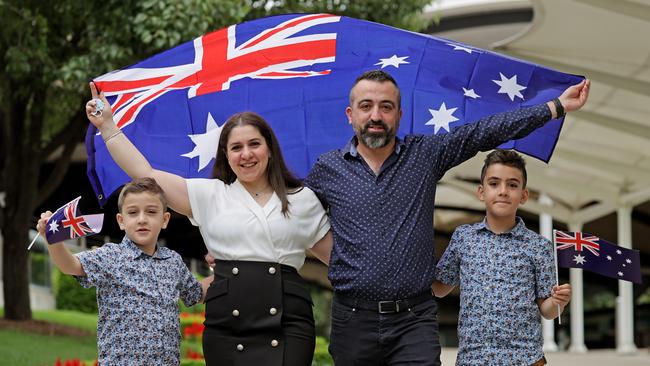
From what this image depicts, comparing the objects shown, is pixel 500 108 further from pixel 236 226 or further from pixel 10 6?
pixel 10 6

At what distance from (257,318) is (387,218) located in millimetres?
747

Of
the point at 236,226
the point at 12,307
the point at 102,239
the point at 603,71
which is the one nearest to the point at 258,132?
the point at 236,226

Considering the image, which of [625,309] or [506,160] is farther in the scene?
[625,309]

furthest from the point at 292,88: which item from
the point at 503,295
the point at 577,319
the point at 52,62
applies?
the point at 577,319

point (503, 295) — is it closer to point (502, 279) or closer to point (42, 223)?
point (502, 279)

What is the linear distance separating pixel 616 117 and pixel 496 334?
14284mm

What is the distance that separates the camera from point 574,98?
5.01 meters

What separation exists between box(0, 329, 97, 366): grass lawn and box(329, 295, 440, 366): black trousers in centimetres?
751

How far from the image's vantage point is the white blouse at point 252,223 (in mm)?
4809

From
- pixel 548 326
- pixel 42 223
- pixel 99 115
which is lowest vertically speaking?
pixel 548 326

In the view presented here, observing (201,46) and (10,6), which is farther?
(10,6)

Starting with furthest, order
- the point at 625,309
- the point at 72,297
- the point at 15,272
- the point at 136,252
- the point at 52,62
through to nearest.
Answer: the point at 72,297 < the point at 625,309 < the point at 15,272 < the point at 52,62 < the point at 136,252

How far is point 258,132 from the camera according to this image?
489 cm

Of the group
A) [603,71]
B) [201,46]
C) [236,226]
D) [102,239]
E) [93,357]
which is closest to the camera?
[236,226]
